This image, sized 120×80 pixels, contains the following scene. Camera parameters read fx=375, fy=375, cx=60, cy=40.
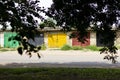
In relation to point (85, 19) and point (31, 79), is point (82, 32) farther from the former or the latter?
point (31, 79)

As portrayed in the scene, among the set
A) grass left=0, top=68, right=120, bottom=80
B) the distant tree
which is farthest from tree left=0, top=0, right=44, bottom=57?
grass left=0, top=68, right=120, bottom=80

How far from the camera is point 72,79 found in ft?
37.3

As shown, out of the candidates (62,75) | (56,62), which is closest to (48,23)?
(62,75)

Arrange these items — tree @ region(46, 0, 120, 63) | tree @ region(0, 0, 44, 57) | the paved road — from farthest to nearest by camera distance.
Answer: the paved road
tree @ region(46, 0, 120, 63)
tree @ region(0, 0, 44, 57)

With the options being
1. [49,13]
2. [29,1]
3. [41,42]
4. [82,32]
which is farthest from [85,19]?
[41,42]

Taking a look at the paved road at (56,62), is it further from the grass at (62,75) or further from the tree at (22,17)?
the tree at (22,17)

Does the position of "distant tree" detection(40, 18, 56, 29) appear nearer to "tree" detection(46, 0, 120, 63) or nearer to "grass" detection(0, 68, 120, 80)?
"tree" detection(46, 0, 120, 63)

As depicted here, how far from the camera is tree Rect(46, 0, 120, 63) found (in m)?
10.2

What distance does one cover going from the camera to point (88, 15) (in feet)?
33.9

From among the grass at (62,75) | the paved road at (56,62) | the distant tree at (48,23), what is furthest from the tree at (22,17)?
the paved road at (56,62)

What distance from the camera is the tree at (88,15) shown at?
1018 centimetres

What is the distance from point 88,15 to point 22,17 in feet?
7.23

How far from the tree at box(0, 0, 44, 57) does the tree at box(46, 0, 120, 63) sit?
938mm

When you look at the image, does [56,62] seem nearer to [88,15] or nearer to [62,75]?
[62,75]
